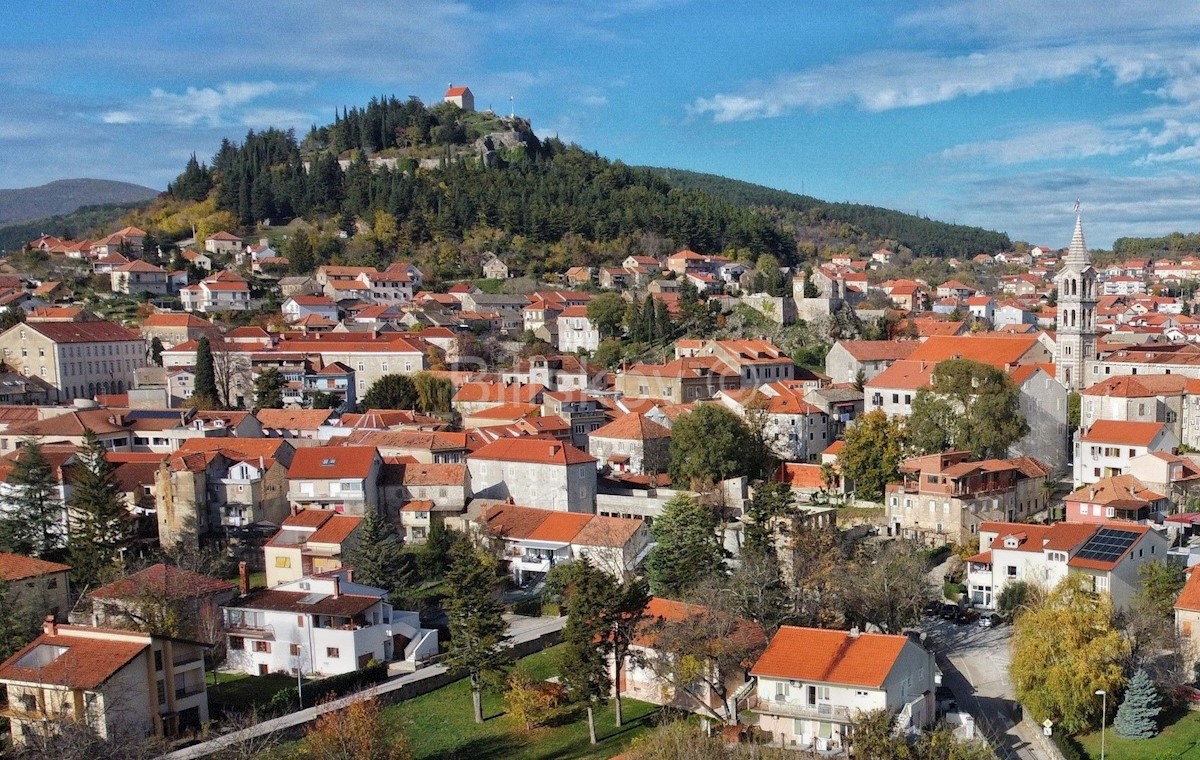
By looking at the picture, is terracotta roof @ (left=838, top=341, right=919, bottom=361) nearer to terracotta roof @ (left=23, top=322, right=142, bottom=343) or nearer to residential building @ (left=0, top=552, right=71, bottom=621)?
residential building @ (left=0, top=552, right=71, bottom=621)

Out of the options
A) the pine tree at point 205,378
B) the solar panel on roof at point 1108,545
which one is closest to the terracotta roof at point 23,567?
the pine tree at point 205,378

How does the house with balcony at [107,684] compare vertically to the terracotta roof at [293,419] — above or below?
below

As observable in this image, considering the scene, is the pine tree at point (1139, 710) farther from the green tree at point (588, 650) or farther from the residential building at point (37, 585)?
the residential building at point (37, 585)

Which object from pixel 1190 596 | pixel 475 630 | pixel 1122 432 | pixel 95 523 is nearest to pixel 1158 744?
pixel 1190 596

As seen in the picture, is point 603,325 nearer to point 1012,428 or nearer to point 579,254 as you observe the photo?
point 579,254

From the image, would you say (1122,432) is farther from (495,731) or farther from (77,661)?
(77,661)
